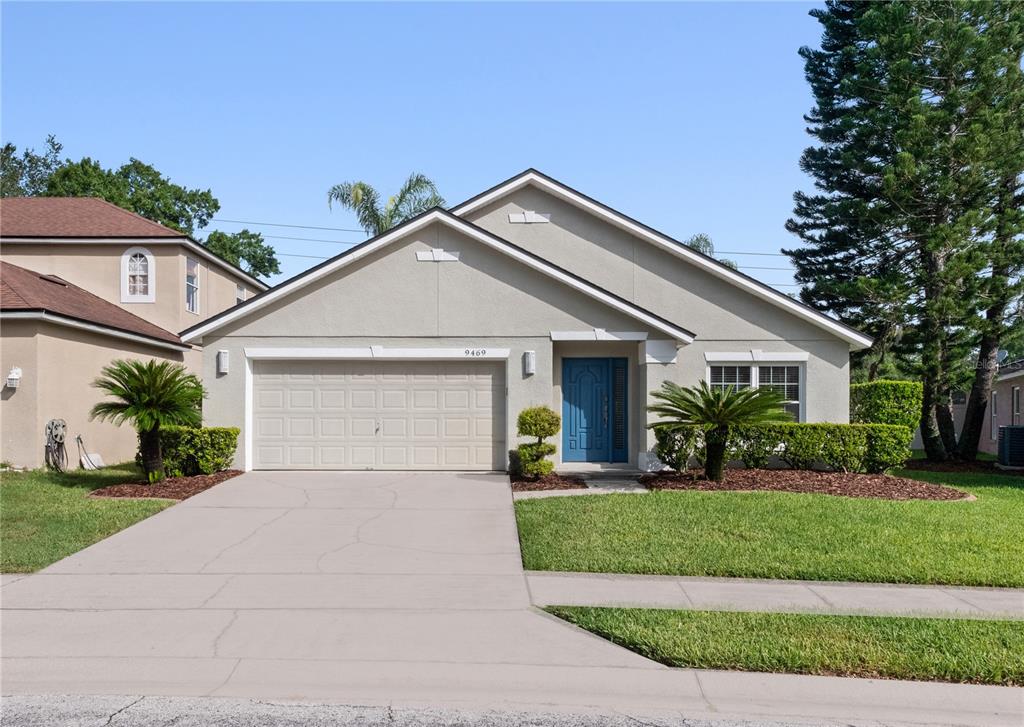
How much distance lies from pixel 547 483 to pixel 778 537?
4900mm

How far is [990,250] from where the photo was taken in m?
20.8

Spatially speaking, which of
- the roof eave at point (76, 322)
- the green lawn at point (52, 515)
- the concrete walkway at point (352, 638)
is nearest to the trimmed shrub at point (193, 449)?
the green lawn at point (52, 515)

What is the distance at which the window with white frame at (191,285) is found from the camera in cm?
2330

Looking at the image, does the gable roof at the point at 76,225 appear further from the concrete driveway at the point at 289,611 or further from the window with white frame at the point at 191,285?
the concrete driveway at the point at 289,611

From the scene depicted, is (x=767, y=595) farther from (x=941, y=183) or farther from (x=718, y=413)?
(x=941, y=183)

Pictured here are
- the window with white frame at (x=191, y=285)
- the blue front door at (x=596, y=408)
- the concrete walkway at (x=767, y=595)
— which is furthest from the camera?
the window with white frame at (x=191, y=285)

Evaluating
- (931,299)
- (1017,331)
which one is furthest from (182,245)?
(1017,331)

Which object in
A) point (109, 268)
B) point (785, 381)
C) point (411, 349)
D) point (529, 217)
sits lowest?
point (785, 381)

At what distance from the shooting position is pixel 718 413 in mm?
13758

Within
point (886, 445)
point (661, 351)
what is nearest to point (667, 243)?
point (661, 351)

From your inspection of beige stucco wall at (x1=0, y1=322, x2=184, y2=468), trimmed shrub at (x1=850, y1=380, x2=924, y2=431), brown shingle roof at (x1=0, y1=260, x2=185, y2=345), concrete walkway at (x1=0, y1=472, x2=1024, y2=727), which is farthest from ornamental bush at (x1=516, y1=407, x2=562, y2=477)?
beige stucco wall at (x1=0, y1=322, x2=184, y2=468)

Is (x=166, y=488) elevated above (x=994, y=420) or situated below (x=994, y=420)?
below

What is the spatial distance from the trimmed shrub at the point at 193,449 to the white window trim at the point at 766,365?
1004cm

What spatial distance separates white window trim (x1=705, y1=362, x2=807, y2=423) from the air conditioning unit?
7.41 meters
